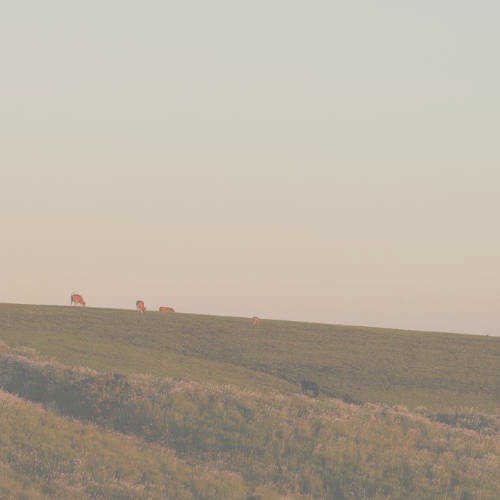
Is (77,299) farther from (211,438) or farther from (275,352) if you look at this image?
(211,438)

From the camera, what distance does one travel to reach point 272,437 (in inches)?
841

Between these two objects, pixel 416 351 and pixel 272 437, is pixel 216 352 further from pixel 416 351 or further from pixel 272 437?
pixel 272 437

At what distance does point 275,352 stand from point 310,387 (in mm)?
10780

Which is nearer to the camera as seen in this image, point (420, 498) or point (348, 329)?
point (420, 498)

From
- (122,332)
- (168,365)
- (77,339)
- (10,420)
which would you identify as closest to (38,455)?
(10,420)

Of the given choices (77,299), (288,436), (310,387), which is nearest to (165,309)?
(77,299)

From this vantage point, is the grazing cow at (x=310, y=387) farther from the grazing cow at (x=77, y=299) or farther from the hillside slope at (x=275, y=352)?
the grazing cow at (x=77, y=299)

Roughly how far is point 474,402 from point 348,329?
79.2ft

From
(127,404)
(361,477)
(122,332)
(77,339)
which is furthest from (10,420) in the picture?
(122,332)

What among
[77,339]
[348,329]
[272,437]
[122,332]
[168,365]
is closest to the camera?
[272,437]

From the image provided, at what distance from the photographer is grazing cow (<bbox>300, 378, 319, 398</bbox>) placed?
4081 cm

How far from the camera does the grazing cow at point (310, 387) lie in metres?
40.8

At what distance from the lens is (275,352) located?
52.3 metres

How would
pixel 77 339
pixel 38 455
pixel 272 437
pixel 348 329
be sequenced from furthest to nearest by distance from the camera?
pixel 348 329, pixel 77 339, pixel 272 437, pixel 38 455
